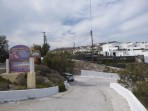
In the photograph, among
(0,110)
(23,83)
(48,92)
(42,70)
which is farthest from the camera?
(42,70)

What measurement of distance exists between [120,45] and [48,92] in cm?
12969

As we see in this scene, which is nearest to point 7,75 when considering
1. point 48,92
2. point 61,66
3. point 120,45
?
point 48,92

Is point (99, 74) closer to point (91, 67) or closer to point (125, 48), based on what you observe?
point (91, 67)

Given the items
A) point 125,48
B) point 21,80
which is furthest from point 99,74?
point 125,48

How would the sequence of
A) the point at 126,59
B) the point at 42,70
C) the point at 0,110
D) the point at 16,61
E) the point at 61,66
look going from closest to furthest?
1. the point at 0,110
2. the point at 16,61
3. the point at 42,70
4. the point at 61,66
5. the point at 126,59

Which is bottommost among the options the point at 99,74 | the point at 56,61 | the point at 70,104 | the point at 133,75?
the point at 70,104

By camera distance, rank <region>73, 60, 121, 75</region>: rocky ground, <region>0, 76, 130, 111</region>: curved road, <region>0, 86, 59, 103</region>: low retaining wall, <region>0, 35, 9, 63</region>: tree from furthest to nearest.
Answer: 1. <region>73, 60, 121, 75</region>: rocky ground
2. <region>0, 35, 9, 63</region>: tree
3. <region>0, 86, 59, 103</region>: low retaining wall
4. <region>0, 76, 130, 111</region>: curved road

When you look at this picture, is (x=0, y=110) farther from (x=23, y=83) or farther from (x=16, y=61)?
(x=16, y=61)

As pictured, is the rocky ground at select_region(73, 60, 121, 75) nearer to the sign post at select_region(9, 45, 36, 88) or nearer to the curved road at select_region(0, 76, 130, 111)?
the sign post at select_region(9, 45, 36, 88)

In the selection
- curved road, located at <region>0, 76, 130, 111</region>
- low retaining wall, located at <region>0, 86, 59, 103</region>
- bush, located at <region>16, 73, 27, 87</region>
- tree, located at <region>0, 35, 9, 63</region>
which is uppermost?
tree, located at <region>0, 35, 9, 63</region>

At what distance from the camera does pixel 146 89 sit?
98.7ft

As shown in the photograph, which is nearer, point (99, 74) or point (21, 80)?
point (21, 80)

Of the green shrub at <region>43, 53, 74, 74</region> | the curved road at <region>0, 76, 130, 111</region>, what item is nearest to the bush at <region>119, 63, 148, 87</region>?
the green shrub at <region>43, 53, 74, 74</region>

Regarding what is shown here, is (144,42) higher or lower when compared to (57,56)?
higher
